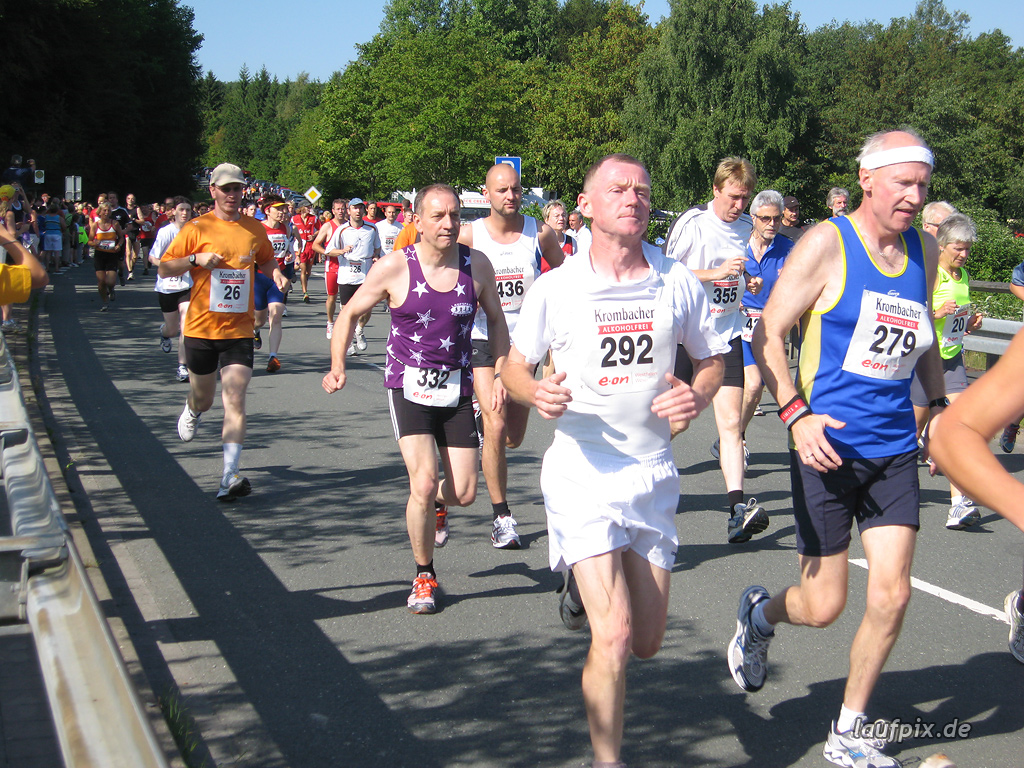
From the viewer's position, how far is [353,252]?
16.0m

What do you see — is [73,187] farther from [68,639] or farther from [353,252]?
[68,639]

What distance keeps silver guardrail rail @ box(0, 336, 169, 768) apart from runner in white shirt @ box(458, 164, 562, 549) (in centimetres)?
349

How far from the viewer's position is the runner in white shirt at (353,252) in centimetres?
1593

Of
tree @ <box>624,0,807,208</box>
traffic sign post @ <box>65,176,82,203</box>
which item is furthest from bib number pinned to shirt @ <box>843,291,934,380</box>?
tree @ <box>624,0,807,208</box>

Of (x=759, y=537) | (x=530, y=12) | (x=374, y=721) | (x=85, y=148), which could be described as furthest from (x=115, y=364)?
(x=530, y=12)

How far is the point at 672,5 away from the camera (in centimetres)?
5966

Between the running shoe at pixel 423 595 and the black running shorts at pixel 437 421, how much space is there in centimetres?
73

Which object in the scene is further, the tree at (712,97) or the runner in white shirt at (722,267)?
the tree at (712,97)

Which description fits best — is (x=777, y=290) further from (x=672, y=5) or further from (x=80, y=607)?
(x=672, y=5)

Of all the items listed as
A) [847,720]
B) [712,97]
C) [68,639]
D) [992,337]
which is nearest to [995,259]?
[992,337]

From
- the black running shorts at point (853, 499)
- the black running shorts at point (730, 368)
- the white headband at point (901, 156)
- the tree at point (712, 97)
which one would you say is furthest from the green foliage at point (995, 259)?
the tree at point (712, 97)

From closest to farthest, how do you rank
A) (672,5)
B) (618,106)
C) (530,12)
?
(672,5), (618,106), (530,12)

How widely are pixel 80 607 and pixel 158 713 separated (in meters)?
1.81

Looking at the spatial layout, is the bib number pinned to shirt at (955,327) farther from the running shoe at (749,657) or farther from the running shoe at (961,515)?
the running shoe at (749,657)
